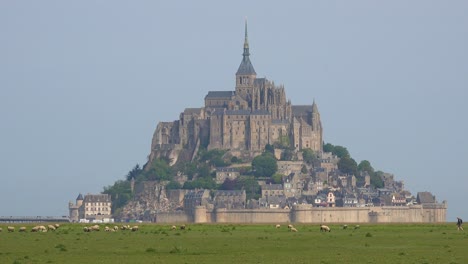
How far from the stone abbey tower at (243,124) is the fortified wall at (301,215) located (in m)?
17.1

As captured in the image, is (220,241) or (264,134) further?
(264,134)

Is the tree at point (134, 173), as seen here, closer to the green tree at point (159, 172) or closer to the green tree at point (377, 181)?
the green tree at point (159, 172)

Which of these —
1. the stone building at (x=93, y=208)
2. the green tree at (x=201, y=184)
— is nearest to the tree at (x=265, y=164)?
the green tree at (x=201, y=184)

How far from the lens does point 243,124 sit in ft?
608

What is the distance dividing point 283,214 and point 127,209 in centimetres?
2343

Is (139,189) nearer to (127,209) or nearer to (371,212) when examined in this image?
(127,209)

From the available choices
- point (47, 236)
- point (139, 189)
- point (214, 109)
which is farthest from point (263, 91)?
point (47, 236)

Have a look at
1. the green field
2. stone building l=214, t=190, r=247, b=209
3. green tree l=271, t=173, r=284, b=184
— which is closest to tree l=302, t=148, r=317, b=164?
green tree l=271, t=173, r=284, b=184

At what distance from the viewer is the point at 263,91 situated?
18950 cm

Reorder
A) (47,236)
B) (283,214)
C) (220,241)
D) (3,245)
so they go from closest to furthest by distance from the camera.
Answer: (3,245) < (220,241) < (47,236) < (283,214)

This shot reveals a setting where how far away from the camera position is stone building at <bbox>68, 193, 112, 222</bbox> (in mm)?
180500

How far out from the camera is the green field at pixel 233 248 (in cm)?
5278

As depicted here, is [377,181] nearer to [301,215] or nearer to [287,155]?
[287,155]

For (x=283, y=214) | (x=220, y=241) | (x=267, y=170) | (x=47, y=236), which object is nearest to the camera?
(x=220, y=241)
